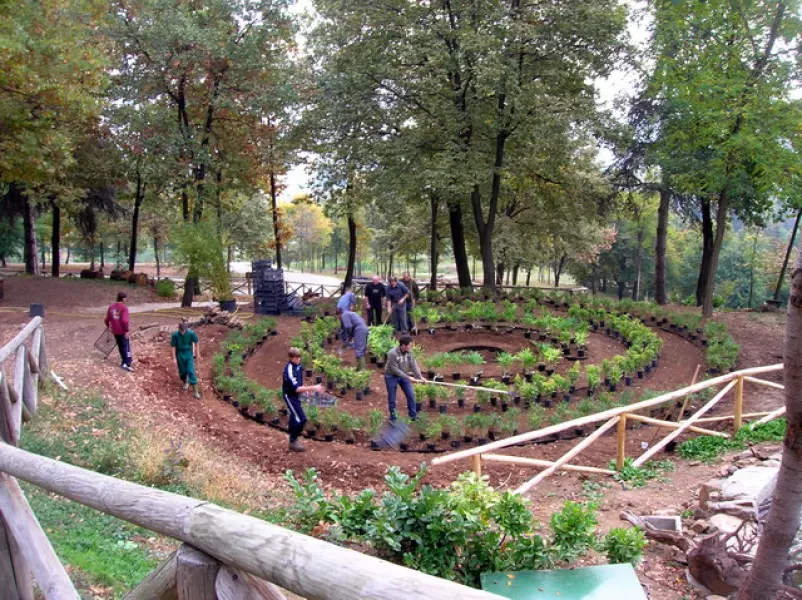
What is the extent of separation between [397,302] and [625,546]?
39.5 ft

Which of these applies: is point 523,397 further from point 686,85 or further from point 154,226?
point 154,226

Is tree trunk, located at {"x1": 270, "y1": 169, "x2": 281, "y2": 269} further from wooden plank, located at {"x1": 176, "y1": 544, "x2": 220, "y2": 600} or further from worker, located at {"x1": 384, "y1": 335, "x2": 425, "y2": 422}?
wooden plank, located at {"x1": 176, "y1": 544, "x2": 220, "y2": 600}

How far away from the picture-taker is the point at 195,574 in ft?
5.81

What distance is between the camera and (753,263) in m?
41.1

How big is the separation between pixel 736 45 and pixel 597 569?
613 inches

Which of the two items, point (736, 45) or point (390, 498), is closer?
point (390, 498)

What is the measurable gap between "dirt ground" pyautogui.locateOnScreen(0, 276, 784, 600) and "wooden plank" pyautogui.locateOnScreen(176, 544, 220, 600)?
13.1 feet

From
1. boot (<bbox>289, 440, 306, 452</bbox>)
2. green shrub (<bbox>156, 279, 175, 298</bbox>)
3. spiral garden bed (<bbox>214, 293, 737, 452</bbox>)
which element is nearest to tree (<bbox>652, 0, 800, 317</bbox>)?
spiral garden bed (<bbox>214, 293, 737, 452</bbox>)

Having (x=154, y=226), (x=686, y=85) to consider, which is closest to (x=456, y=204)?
(x=686, y=85)

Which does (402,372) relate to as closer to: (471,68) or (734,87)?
(734,87)

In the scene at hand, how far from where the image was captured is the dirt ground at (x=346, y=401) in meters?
7.85

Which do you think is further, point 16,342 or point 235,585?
point 16,342

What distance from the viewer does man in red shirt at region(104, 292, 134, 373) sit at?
1201 cm

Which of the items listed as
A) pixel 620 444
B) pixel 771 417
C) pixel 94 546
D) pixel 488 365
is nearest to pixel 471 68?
pixel 488 365
